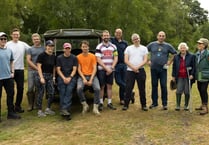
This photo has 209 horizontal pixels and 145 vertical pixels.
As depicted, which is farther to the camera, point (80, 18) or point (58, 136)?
point (80, 18)

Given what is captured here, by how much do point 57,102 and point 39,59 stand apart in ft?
7.29

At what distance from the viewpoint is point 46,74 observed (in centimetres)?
882

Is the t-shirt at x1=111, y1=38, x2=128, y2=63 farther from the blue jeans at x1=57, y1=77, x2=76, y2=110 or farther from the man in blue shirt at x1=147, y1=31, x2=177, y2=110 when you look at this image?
the blue jeans at x1=57, y1=77, x2=76, y2=110

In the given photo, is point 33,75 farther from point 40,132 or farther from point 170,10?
point 170,10

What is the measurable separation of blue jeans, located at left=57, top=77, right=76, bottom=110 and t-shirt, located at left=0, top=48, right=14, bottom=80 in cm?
120

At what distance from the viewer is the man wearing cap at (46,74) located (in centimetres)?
869

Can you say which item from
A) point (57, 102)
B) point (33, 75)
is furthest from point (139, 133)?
point (57, 102)

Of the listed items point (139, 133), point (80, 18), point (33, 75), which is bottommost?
point (139, 133)

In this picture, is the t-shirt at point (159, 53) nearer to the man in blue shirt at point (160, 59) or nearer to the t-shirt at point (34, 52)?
the man in blue shirt at point (160, 59)

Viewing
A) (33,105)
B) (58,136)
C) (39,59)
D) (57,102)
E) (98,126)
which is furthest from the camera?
(57,102)

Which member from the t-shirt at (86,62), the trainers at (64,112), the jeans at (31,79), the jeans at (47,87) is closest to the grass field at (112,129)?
the trainers at (64,112)

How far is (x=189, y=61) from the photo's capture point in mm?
8914

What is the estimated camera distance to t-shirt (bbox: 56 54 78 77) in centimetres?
870

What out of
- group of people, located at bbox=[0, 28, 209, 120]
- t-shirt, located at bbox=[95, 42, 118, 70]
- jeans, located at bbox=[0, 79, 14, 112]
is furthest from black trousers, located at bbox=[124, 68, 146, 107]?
jeans, located at bbox=[0, 79, 14, 112]
